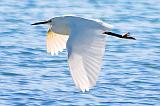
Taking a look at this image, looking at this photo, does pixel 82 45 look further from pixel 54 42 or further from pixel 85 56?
pixel 54 42

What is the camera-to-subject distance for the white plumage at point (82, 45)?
5.21 meters

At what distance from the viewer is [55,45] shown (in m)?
6.44

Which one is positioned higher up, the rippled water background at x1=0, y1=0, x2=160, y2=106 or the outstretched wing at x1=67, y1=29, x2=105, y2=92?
Answer: the outstretched wing at x1=67, y1=29, x2=105, y2=92

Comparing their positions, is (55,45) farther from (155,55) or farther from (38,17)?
(38,17)

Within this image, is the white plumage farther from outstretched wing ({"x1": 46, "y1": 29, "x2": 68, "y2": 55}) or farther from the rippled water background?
the rippled water background

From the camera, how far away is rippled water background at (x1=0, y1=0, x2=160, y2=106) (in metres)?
7.51

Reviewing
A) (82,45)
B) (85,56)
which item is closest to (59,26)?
(82,45)

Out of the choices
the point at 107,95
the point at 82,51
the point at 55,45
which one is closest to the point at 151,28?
the point at 107,95

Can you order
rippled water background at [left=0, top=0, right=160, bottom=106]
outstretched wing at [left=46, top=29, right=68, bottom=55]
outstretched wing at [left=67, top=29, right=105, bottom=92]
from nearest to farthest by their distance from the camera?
outstretched wing at [left=67, top=29, right=105, bottom=92] → outstretched wing at [left=46, top=29, right=68, bottom=55] → rippled water background at [left=0, top=0, right=160, bottom=106]

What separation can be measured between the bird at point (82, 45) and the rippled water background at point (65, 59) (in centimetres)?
127

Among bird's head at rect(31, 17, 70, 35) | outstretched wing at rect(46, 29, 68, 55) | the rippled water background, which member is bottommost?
the rippled water background

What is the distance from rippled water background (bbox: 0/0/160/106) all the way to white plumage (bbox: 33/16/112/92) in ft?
4.19

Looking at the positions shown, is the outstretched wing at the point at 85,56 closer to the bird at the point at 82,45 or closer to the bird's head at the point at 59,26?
the bird at the point at 82,45

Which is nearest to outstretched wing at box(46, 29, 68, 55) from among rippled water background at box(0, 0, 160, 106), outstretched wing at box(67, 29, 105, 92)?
outstretched wing at box(67, 29, 105, 92)
